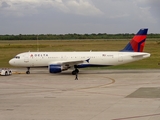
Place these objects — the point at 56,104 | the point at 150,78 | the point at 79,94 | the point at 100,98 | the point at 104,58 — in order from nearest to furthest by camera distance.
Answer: the point at 56,104
the point at 100,98
the point at 79,94
the point at 150,78
the point at 104,58

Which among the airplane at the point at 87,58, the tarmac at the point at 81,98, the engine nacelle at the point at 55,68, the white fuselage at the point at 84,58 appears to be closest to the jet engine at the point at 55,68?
the engine nacelle at the point at 55,68

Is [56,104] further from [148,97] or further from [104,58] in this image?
[104,58]

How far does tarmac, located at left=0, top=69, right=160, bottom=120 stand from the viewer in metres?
24.1

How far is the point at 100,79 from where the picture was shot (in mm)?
46375

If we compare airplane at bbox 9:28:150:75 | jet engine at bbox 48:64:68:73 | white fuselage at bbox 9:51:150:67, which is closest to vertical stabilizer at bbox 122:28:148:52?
A: airplane at bbox 9:28:150:75

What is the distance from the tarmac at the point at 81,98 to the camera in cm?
2412

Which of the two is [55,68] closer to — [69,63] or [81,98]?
[69,63]

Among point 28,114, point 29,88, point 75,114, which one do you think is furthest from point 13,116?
point 29,88

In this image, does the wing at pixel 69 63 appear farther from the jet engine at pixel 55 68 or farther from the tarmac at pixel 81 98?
the tarmac at pixel 81 98

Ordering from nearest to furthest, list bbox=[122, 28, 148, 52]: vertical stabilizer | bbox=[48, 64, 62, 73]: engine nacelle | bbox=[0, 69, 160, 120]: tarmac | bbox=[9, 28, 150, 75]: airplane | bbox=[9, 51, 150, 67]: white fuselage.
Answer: bbox=[0, 69, 160, 120]: tarmac < bbox=[48, 64, 62, 73]: engine nacelle < bbox=[9, 28, 150, 75]: airplane < bbox=[9, 51, 150, 67]: white fuselage < bbox=[122, 28, 148, 52]: vertical stabilizer

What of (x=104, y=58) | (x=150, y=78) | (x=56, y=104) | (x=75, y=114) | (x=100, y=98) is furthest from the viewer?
(x=104, y=58)

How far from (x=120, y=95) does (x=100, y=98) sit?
7.75 feet

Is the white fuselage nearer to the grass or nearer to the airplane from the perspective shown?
the airplane

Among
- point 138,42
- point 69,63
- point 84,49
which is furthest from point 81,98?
point 84,49
